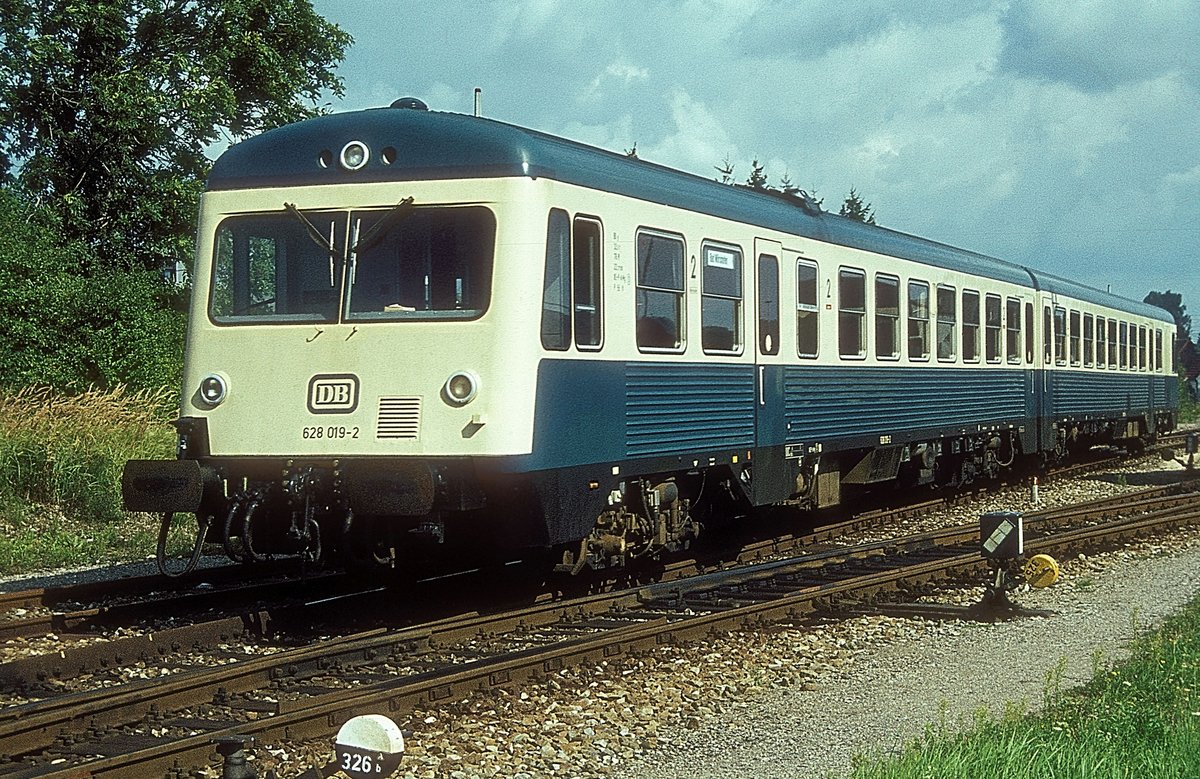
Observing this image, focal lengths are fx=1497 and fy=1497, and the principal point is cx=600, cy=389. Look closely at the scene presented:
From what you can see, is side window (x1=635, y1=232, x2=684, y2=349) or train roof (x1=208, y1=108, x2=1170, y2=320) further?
side window (x1=635, y1=232, x2=684, y2=349)

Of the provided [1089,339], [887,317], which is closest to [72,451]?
[887,317]

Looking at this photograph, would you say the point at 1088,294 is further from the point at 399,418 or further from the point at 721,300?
the point at 399,418

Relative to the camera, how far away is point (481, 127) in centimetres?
937

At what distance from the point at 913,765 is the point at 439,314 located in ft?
14.7

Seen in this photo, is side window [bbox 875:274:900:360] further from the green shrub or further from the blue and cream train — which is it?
the green shrub

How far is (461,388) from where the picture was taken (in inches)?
355

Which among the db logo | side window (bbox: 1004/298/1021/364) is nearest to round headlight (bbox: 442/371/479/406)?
the db logo

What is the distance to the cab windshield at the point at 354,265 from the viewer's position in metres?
9.27

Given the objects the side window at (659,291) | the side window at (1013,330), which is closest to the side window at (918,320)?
the side window at (1013,330)

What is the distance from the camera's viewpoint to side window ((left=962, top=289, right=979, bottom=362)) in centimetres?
1802

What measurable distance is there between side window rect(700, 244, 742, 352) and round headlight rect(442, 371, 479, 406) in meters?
2.79

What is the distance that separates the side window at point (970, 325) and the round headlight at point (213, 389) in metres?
10.7

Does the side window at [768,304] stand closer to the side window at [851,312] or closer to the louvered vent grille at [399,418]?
the side window at [851,312]

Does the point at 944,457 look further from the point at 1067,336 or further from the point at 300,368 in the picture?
the point at 300,368
